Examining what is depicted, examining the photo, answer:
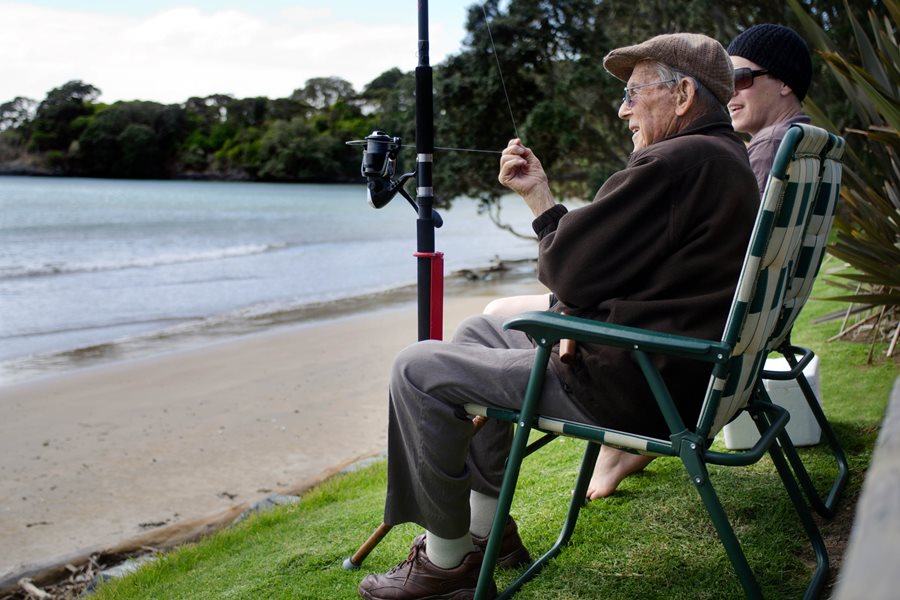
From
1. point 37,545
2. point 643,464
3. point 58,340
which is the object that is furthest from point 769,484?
point 58,340

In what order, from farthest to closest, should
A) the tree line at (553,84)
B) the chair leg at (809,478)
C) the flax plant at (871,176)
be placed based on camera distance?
the tree line at (553,84) → the flax plant at (871,176) → the chair leg at (809,478)

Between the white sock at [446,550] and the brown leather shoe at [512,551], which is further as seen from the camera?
the brown leather shoe at [512,551]

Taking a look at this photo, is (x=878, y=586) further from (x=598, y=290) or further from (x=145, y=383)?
(x=145, y=383)

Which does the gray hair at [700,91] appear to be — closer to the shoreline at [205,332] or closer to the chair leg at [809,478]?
the chair leg at [809,478]

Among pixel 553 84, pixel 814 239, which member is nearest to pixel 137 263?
pixel 553 84

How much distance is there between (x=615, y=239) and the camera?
6.30 ft

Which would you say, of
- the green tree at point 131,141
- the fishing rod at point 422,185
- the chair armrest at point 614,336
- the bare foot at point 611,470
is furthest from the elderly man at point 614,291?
the green tree at point 131,141

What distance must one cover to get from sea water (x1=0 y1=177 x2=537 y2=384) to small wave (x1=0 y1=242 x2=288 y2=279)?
0.05 m

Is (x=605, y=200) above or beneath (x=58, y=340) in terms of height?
above

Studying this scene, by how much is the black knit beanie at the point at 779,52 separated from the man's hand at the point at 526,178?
1.15 meters

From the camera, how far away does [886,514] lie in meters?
0.51

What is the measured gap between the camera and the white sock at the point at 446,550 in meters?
2.23

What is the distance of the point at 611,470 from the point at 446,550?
0.91 metres

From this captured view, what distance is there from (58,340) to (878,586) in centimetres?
1234
